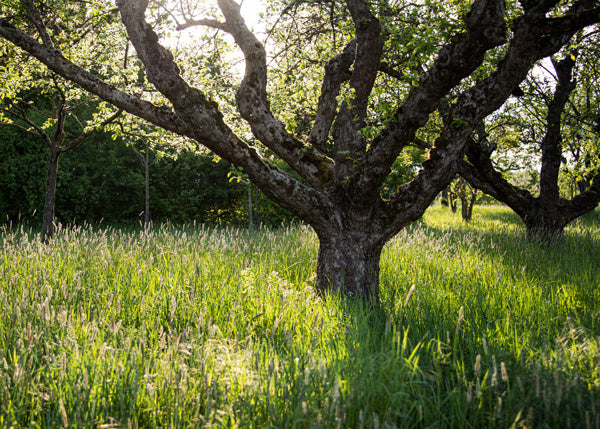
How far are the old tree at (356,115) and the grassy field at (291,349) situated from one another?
91 cm

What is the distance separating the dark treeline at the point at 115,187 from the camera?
14.5m

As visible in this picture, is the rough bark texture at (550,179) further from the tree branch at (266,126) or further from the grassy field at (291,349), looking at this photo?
the tree branch at (266,126)

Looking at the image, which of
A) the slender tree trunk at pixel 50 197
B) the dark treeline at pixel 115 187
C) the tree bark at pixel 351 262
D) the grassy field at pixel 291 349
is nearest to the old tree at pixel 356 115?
the tree bark at pixel 351 262

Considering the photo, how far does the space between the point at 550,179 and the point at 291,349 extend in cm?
992

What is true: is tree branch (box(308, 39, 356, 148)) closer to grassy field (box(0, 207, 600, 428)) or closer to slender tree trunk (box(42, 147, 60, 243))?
A: grassy field (box(0, 207, 600, 428))

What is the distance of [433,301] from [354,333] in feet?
4.59

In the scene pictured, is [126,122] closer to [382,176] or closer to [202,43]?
[202,43]

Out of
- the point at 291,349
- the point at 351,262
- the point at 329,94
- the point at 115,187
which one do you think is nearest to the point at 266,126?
the point at 329,94

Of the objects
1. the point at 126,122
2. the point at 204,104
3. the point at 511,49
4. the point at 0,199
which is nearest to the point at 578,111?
the point at 511,49

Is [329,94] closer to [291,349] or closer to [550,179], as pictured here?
[291,349]

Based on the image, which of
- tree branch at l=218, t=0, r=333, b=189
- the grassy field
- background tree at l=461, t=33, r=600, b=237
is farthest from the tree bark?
background tree at l=461, t=33, r=600, b=237

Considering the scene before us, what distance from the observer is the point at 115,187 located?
1636 centimetres

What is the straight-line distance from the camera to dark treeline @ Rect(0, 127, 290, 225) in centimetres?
1454

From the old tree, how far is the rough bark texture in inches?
186
